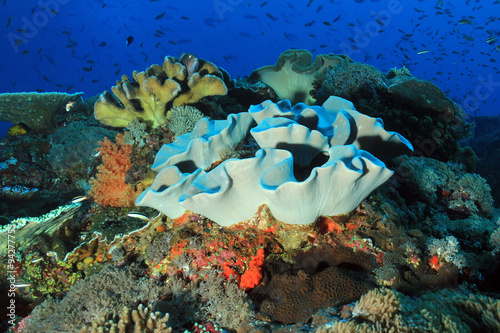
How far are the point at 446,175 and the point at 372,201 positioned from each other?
2977 millimetres

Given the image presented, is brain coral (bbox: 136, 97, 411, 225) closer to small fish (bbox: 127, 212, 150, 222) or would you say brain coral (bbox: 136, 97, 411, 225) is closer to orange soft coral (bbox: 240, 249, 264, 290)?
orange soft coral (bbox: 240, 249, 264, 290)

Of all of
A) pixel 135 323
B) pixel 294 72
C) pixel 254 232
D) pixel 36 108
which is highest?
pixel 36 108

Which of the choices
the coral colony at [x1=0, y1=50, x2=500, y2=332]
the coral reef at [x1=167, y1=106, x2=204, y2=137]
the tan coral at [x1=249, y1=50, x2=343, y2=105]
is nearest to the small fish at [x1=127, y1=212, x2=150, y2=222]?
the coral colony at [x1=0, y1=50, x2=500, y2=332]

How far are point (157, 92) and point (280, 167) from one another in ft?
11.4

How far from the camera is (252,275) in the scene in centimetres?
287

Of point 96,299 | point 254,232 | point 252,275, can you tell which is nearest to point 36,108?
point 96,299

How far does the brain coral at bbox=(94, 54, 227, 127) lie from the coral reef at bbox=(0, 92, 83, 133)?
4.78 meters

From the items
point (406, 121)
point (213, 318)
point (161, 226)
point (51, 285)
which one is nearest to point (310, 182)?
point (213, 318)

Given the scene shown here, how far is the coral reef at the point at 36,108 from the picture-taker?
789cm

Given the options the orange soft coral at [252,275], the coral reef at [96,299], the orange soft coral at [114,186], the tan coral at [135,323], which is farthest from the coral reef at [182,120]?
the tan coral at [135,323]

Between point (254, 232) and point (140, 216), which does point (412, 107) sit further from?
point (140, 216)

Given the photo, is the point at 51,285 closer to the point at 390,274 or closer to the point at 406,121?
the point at 390,274

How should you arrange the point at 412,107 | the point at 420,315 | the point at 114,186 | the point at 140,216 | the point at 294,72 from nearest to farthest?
the point at 420,315, the point at 140,216, the point at 114,186, the point at 412,107, the point at 294,72

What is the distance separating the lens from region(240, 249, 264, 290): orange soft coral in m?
2.87
